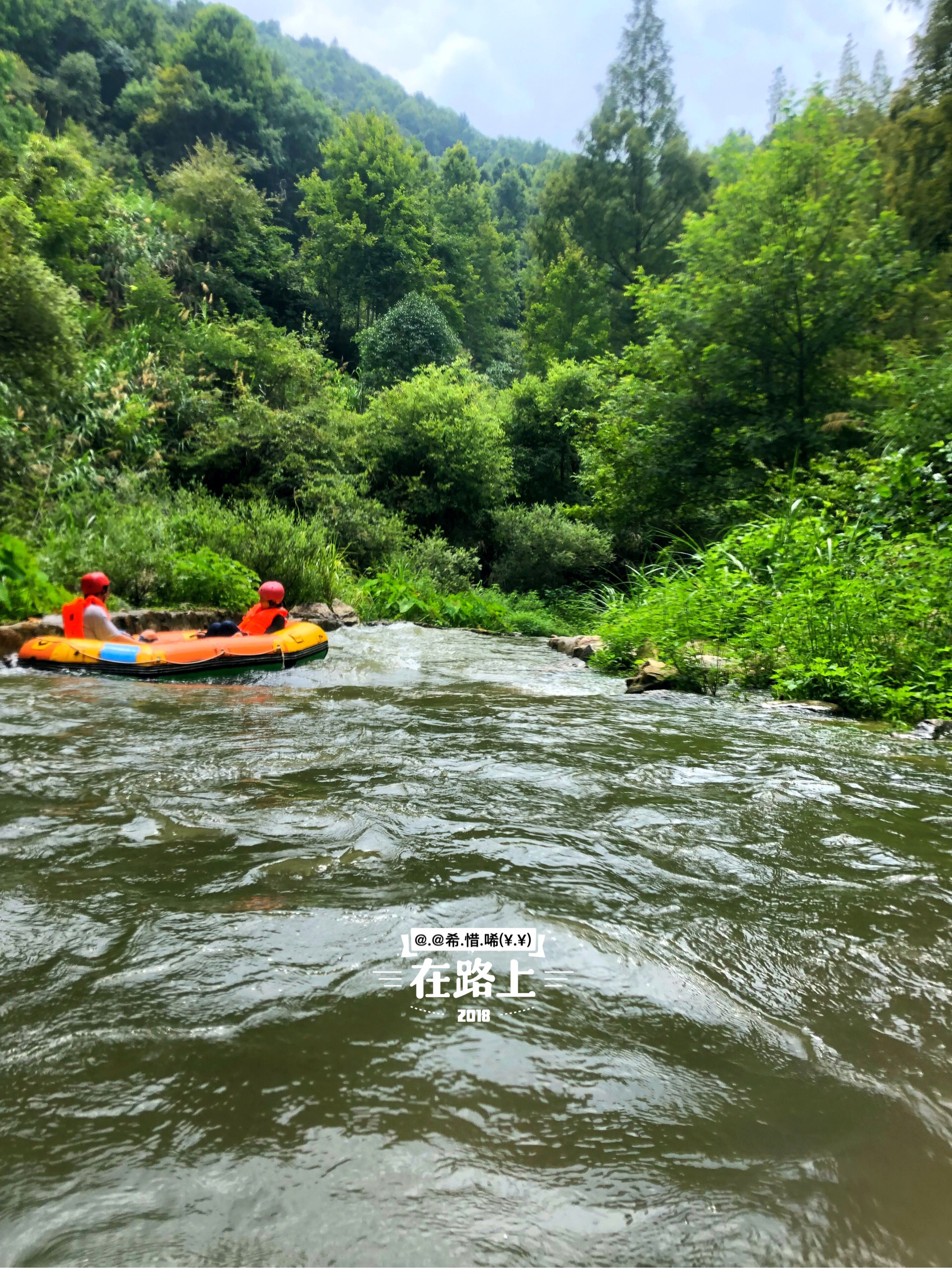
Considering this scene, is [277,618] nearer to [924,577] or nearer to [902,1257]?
[924,577]

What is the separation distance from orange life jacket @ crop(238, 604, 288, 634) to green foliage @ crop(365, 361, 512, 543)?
9691mm

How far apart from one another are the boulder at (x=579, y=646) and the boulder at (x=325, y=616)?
3.02 m

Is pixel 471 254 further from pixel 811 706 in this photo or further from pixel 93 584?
pixel 811 706

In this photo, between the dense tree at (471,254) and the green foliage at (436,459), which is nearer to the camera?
the green foliage at (436,459)

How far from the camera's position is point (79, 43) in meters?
38.8

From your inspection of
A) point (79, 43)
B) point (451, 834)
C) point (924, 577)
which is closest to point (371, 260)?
point (79, 43)

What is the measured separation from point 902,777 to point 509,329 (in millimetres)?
43888

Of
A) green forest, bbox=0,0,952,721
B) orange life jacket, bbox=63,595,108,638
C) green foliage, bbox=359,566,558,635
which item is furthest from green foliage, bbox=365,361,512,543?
orange life jacket, bbox=63,595,108,638

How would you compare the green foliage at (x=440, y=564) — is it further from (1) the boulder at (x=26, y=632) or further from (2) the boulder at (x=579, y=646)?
(1) the boulder at (x=26, y=632)

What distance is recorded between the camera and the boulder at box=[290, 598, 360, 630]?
10266mm

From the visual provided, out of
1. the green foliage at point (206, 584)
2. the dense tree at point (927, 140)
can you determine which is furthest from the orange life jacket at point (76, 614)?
the dense tree at point (927, 140)

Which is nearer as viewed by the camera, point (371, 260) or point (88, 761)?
point (88, 761)

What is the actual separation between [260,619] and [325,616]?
10.5 feet

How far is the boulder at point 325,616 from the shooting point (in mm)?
10266
